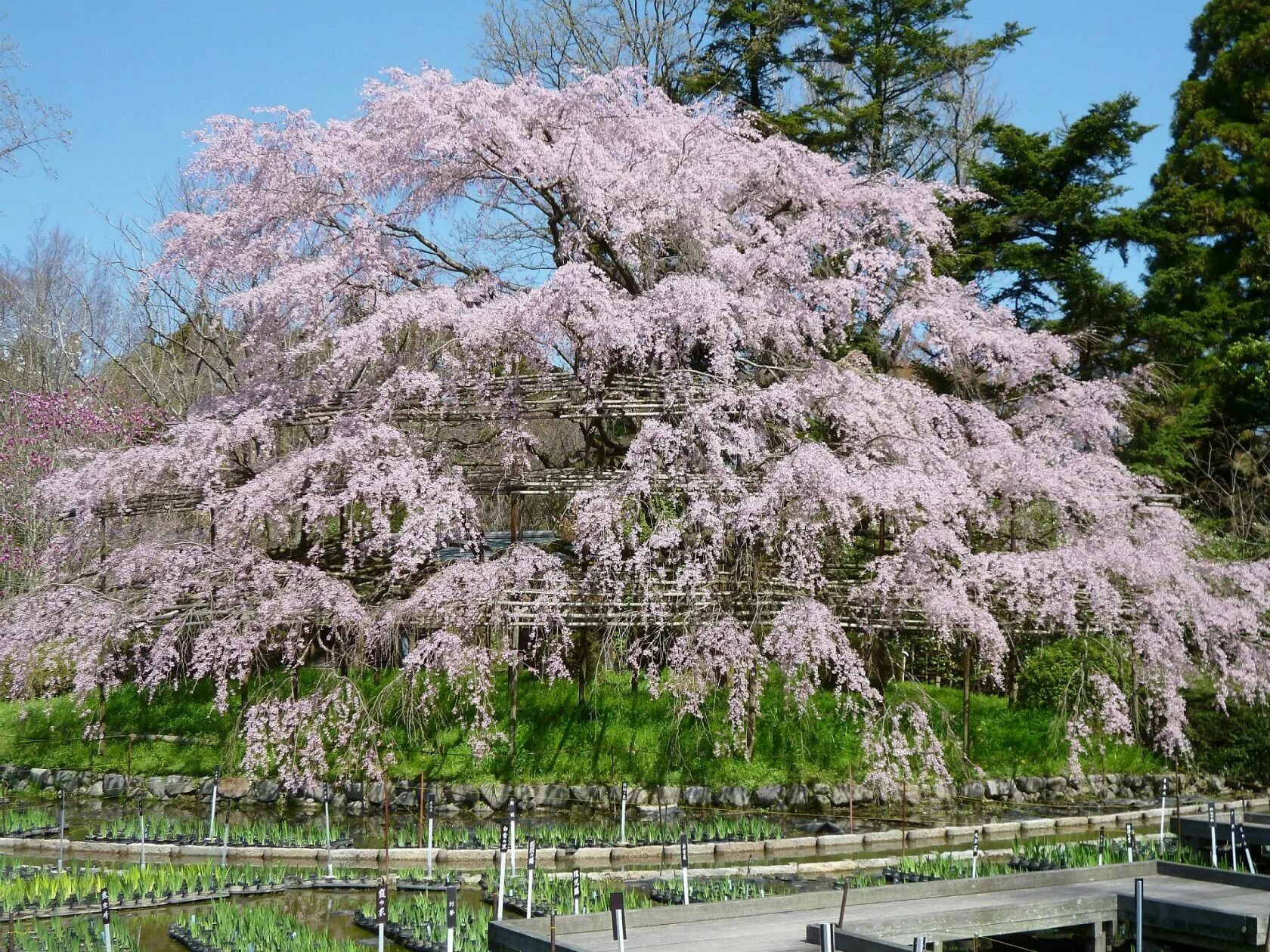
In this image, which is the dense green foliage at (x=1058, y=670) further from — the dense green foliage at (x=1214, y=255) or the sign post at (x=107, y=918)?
the sign post at (x=107, y=918)

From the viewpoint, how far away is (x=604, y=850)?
12.8 meters

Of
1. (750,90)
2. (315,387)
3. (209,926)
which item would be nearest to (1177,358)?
(750,90)

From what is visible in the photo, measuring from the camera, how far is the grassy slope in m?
16.1

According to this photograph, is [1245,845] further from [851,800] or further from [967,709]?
[967,709]

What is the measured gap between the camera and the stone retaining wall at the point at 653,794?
51.7 feet

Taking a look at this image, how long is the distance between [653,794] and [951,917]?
754cm

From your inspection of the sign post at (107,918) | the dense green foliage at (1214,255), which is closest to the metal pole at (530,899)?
the sign post at (107,918)

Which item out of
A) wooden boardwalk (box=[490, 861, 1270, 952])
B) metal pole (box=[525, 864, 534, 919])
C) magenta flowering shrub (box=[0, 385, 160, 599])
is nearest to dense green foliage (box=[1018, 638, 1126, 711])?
wooden boardwalk (box=[490, 861, 1270, 952])

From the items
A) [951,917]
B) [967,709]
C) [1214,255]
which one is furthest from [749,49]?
[951,917]

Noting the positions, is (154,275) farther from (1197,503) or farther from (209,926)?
(1197,503)

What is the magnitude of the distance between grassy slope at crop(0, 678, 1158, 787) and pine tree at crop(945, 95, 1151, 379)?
27.2 feet

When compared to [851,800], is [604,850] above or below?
below

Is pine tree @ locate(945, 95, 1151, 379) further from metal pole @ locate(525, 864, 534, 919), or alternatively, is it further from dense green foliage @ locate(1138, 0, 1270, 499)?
metal pole @ locate(525, 864, 534, 919)

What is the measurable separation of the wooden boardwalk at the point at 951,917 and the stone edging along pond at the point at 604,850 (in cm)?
308
